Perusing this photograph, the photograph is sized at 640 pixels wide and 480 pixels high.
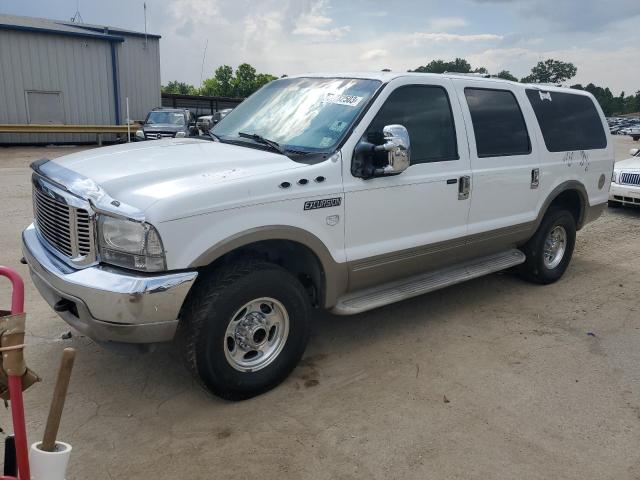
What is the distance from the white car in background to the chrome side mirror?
7.60m

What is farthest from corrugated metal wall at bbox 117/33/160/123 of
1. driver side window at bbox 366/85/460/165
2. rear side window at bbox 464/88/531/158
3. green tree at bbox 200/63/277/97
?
green tree at bbox 200/63/277/97

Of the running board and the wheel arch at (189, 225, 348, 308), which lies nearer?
the wheel arch at (189, 225, 348, 308)

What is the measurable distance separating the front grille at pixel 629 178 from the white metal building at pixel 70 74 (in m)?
20.4

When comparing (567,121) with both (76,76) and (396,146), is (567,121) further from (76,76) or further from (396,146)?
(76,76)

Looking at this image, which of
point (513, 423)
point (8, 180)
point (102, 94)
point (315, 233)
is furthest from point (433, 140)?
point (102, 94)

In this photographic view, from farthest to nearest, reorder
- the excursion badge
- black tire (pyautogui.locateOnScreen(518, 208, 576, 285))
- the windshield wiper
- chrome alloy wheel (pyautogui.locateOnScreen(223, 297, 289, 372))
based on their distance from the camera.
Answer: black tire (pyautogui.locateOnScreen(518, 208, 576, 285))
the windshield wiper
the excursion badge
chrome alloy wheel (pyautogui.locateOnScreen(223, 297, 289, 372))

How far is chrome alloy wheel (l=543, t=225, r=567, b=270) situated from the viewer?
5.90 m

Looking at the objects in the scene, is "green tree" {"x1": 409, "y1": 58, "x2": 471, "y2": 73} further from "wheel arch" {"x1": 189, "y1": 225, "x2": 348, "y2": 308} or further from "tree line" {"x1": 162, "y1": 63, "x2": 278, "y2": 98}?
"tree line" {"x1": 162, "y1": 63, "x2": 278, "y2": 98}

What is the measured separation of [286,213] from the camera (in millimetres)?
3398

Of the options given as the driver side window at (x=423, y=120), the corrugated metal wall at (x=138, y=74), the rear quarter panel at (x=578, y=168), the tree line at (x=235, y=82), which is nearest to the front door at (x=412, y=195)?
the driver side window at (x=423, y=120)

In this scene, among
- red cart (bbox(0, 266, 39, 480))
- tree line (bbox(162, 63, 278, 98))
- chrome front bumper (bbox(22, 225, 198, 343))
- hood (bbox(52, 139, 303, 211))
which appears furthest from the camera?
tree line (bbox(162, 63, 278, 98))

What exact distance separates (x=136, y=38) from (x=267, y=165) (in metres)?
24.5

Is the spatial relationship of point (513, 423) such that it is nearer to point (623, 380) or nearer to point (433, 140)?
point (623, 380)

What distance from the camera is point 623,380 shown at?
389cm
